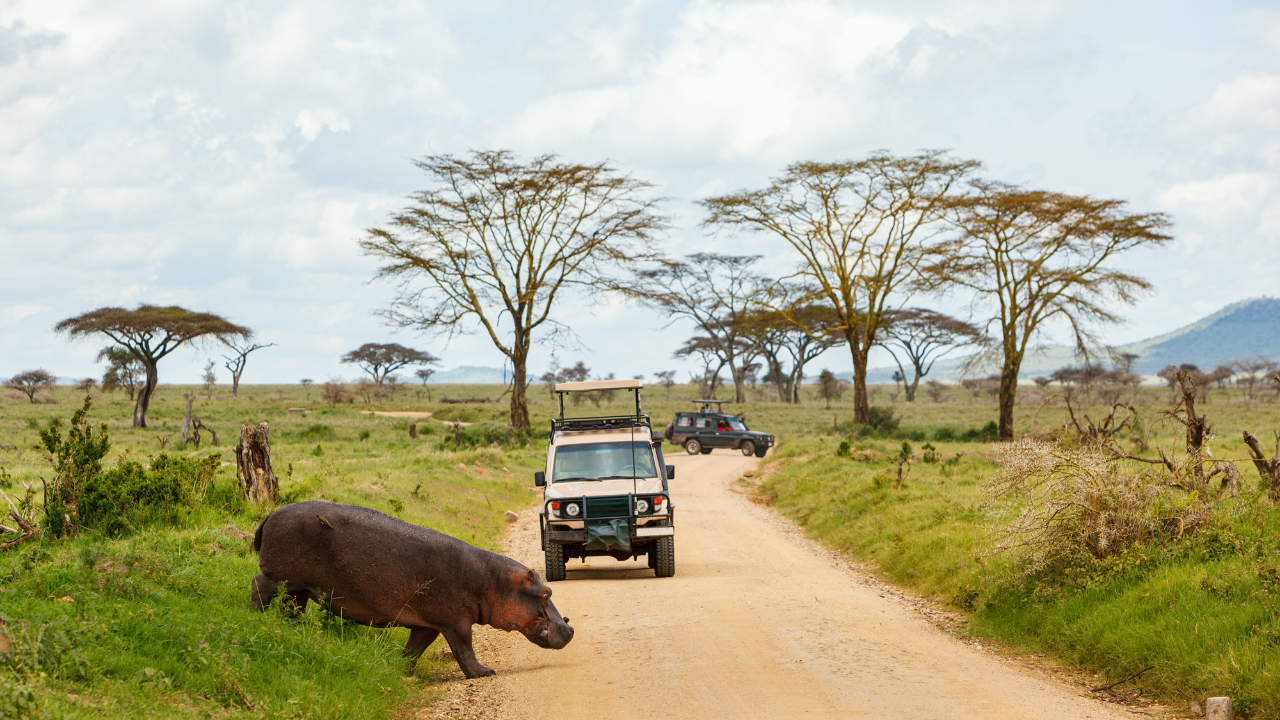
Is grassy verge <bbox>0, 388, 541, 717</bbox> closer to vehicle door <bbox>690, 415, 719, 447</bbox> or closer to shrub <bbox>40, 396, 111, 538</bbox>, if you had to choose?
shrub <bbox>40, 396, 111, 538</bbox>

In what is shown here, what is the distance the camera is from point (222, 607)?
23.5 ft

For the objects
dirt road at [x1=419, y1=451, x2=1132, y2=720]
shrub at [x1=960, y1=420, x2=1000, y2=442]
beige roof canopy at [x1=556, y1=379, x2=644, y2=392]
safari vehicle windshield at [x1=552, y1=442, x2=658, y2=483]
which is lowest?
dirt road at [x1=419, y1=451, x2=1132, y2=720]

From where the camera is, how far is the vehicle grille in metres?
12.4

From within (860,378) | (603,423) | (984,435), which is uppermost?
(860,378)

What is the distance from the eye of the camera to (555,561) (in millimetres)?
12523

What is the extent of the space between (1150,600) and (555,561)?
711 centimetres

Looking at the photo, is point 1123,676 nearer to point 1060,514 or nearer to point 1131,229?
point 1060,514

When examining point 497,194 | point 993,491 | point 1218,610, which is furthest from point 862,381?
point 1218,610

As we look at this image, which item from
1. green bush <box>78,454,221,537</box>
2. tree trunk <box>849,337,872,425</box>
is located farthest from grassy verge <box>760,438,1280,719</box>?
tree trunk <box>849,337,872,425</box>

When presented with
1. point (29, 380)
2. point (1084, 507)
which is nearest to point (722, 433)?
point (1084, 507)

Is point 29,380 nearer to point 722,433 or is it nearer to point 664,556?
point 722,433

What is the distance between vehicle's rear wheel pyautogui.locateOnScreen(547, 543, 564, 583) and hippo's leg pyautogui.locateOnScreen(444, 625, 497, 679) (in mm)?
4806

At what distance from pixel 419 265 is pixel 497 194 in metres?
4.58

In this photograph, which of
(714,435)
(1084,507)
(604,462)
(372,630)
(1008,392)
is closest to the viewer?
(372,630)
